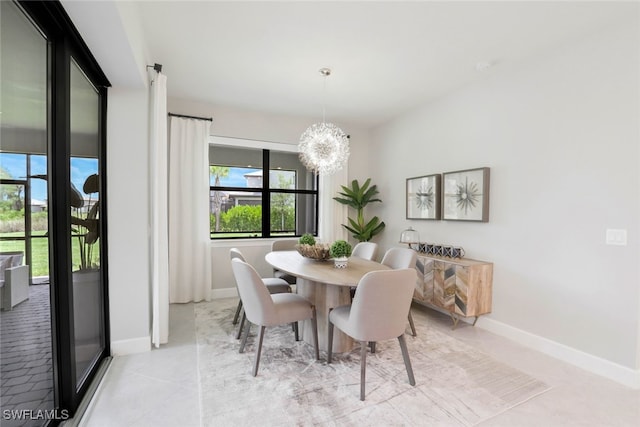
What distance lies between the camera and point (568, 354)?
2.51 metres

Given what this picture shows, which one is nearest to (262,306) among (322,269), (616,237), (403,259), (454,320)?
(322,269)

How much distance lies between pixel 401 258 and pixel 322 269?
1.05 meters

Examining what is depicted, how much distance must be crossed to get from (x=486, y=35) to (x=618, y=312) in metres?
2.43

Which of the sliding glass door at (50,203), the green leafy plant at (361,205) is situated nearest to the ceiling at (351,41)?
the sliding glass door at (50,203)

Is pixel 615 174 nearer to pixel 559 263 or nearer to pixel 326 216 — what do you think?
pixel 559 263

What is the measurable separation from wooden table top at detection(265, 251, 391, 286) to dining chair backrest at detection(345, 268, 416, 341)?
167 mm

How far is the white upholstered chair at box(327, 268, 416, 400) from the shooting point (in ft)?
6.22

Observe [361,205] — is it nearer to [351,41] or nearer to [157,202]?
[351,41]

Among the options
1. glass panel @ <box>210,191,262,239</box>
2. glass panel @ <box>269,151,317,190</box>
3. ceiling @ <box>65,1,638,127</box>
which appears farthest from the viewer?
glass panel @ <box>269,151,317,190</box>

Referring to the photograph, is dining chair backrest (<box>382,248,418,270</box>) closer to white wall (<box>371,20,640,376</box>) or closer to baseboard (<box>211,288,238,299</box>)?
white wall (<box>371,20,640,376</box>)

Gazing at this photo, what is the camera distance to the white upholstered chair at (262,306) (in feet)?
7.13

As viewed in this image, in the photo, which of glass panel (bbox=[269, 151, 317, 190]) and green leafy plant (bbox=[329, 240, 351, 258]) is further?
glass panel (bbox=[269, 151, 317, 190])

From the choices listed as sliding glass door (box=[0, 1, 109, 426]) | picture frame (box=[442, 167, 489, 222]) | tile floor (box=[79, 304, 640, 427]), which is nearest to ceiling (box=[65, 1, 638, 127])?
sliding glass door (box=[0, 1, 109, 426])

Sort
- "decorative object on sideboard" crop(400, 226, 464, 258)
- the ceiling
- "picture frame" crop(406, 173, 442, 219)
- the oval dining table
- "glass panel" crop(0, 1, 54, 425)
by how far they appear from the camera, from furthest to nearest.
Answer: "picture frame" crop(406, 173, 442, 219) < "decorative object on sideboard" crop(400, 226, 464, 258) < the oval dining table < the ceiling < "glass panel" crop(0, 1, 54, 425)
